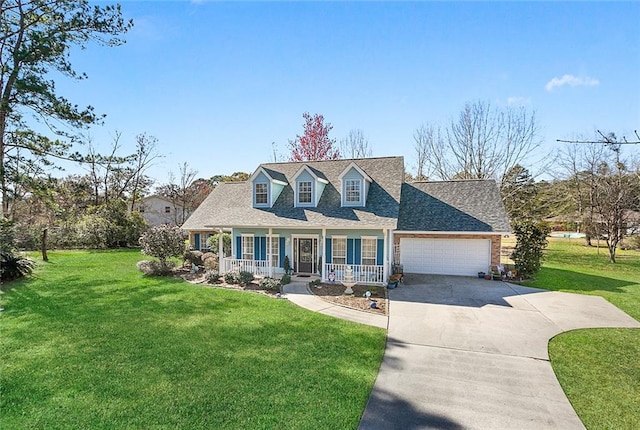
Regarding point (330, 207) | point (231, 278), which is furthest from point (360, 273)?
point (231, 278)

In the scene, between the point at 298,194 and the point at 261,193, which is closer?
the point at 298,194

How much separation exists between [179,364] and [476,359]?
670 cm

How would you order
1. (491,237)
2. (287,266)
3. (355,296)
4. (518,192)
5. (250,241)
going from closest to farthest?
(355,296), (287,266), (491,237), (250,241), (518,192)

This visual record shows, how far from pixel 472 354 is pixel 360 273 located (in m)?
7.52

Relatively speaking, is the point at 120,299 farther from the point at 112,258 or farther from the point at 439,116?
the point at 439,116

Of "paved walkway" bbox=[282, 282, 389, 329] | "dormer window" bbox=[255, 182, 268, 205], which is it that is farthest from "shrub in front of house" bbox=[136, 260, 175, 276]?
"paved walkway" bbox=[282, 282, 389, 329]

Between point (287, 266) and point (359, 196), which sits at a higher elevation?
point (359, 196)

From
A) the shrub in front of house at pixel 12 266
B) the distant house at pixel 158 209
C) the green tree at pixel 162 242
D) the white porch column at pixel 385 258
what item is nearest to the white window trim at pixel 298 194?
the white porch column at pixel 385 258

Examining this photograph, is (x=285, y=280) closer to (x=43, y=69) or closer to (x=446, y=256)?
(x=446, y=256)

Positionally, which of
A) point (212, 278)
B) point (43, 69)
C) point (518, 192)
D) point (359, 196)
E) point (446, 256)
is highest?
point (43, 69)

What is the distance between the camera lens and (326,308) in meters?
11.1

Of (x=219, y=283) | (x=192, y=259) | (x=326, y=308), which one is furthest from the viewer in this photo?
(x=192, y=259)

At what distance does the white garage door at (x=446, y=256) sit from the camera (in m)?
16.6

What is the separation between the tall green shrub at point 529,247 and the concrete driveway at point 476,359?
2972 millimetres
